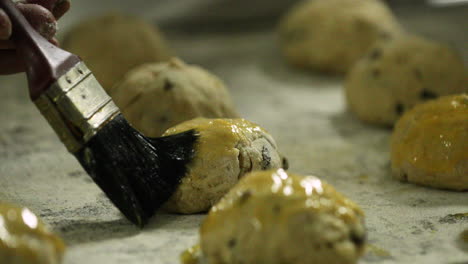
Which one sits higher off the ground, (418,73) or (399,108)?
(418,73)

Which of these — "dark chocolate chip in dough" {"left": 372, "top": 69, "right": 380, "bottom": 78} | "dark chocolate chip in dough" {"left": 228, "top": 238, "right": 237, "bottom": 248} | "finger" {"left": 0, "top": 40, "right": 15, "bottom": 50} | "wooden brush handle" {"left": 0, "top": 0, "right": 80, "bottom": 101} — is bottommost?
"dark chocolate chip in dough" {"left": 228, "top": 238, "right": 237, "bottom": 248}

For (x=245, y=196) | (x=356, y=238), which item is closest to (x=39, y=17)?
(x=245, y=196)

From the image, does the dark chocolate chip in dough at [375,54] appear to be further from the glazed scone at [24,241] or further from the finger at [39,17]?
the glazed scone at [24,241]

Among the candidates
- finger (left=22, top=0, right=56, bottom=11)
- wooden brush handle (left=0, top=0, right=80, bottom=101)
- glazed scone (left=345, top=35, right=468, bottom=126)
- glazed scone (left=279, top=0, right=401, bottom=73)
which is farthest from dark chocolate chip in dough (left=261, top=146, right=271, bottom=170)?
glazed scone (left=279, top=0, right=401, bottom=73)

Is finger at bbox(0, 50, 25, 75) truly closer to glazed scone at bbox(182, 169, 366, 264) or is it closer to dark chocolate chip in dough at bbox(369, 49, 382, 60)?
glazed scone at bbox(182, 169, 366, 264)

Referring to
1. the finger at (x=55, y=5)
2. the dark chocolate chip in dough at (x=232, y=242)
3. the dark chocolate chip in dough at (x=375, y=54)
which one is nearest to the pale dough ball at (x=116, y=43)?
the finger at (x=55, y=5)

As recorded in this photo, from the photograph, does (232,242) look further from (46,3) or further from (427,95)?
(427,95)
